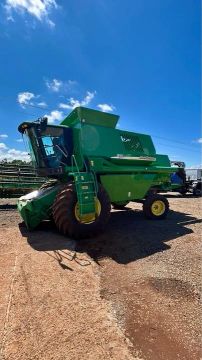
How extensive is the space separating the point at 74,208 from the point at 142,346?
375 centimetres

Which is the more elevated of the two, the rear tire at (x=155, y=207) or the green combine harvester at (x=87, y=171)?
the green combine harvester at (x=87, y=171)

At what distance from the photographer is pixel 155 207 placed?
8641 mm

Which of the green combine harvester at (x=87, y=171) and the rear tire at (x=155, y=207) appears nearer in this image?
the green combine harvester at (x=87, y=171)

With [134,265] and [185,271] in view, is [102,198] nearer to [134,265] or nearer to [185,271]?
[134,265]

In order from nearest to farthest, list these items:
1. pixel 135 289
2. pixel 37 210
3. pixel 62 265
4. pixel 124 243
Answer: pixel 135 289 < pixel 62 265 < pixel 124 243 < pixel 37 210

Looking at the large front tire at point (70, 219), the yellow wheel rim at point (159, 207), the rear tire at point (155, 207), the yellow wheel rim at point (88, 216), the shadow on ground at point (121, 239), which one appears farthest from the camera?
the yellow wheel rim at point (159, 207)

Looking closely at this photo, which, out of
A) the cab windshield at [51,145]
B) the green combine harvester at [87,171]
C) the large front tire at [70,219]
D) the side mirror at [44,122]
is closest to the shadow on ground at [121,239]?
the large front tire at [70,219]

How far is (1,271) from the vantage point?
13.2 ft

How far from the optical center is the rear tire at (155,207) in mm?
8477

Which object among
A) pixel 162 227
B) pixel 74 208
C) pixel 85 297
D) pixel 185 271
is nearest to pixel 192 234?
pixel 162 227

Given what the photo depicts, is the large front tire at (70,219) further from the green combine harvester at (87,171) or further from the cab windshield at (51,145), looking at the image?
the cab windshield at (51,145)

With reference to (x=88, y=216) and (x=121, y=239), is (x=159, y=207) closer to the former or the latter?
(x=121, y=239)

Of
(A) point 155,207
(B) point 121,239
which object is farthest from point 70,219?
(A) point 155,207

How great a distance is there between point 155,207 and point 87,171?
116 inches
